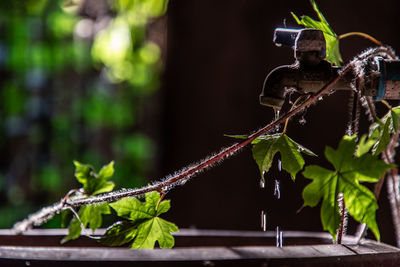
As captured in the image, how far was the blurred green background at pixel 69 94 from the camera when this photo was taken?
3.09 m

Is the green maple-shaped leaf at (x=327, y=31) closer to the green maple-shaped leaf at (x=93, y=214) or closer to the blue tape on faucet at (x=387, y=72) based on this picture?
the blue tape on faucet at (x=387, y=72)

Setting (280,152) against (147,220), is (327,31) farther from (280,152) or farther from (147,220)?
(147,220)

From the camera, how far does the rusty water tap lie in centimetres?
67

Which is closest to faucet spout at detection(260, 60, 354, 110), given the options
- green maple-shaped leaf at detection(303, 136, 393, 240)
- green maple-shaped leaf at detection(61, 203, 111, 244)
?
green maple-shaped leaf at detection(303, 136, 393, 240)

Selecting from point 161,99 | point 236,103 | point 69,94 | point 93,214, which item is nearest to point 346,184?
point 93,214

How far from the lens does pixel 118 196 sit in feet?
2.15

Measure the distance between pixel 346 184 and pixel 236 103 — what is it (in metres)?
1.65

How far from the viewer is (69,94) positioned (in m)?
3.31

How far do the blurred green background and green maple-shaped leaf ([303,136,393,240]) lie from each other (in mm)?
2569

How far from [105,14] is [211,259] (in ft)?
10.2

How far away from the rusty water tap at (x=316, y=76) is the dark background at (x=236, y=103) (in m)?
0.99

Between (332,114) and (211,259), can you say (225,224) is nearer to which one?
(332,114)

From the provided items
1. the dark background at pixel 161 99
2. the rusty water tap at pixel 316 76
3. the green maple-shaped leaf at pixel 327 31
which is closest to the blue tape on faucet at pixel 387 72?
the rusty water tap at pixel 316 76

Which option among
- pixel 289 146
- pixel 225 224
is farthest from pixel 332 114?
pixel 289 146
